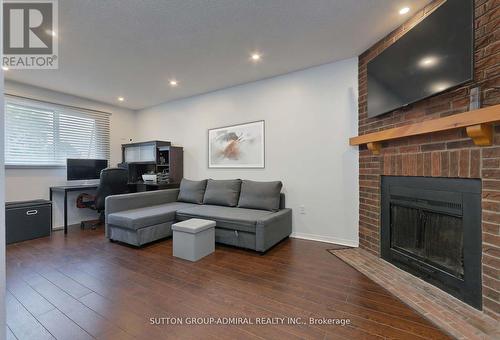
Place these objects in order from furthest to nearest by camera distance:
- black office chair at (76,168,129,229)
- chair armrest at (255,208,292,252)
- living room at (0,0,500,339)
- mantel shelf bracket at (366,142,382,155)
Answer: black office chair at (76,168,129,229) → chair armrest at (255,208,292,252) → mantel shelf bracket at (366,142,382,155) → living room at (0,0,500,339)

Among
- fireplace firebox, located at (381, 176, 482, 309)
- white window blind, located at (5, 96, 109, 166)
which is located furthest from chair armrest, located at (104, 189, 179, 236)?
fireplace firebox, located at (381, 176, 482, 309)

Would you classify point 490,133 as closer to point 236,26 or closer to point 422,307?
point 422,307

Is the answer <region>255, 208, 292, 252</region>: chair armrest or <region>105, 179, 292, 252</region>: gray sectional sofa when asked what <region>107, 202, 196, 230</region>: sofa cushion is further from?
<region>255, 208, 292, 252</region>: chair armrest

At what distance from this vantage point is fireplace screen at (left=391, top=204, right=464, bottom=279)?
1832 millimetres

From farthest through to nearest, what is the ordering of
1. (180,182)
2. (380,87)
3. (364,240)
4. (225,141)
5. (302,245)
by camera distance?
(180,182) < (225,141) < (302,245) < (364,240) < (380,87)

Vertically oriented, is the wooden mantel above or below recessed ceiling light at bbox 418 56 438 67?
below

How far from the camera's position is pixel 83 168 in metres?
4.27

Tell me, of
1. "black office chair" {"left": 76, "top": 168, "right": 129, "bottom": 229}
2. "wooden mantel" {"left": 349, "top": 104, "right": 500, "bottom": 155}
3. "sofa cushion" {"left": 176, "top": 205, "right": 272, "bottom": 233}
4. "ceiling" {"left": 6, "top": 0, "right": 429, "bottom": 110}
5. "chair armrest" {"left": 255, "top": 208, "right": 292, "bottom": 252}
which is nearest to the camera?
"wooden mantel" {"left": 349, "top": 104, "right": 500, "bottom": 155}

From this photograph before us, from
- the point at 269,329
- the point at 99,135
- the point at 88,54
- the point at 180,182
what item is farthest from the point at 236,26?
the point at 99,135

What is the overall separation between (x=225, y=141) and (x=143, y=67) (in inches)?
66.6

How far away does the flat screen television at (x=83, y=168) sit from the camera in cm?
407

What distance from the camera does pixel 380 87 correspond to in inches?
98.3

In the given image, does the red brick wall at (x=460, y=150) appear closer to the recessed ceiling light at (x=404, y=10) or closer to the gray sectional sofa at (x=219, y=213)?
the recessed ceiling light at (x=404, y=10)

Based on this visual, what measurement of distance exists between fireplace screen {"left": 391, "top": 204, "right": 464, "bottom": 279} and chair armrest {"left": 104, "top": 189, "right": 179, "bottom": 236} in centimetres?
350
